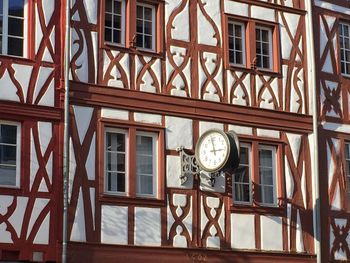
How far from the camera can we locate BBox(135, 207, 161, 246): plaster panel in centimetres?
1566

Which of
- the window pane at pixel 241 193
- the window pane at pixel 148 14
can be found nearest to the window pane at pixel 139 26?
the window pane at pixel 148 14

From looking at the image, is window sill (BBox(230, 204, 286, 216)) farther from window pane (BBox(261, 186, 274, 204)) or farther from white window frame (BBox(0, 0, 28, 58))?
white window frame (BBox(0, 0, 28, 58))

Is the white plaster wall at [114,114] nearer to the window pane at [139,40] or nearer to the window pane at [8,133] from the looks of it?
the window pane at [139,40]

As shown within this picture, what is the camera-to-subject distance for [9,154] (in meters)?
14.9

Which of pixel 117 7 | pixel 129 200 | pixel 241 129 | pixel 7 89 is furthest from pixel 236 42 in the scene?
pixel 7 89

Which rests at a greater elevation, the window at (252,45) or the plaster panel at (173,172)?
the window at (252,45)

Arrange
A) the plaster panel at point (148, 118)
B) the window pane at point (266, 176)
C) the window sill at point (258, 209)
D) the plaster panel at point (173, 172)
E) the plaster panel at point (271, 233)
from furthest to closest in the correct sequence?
the window pane at point (266, 176), the plaster panel at point (271, 233), the window sill at point (258, 209), the plaster panel at point (173, 172), the plaster panel at point (148, 118)

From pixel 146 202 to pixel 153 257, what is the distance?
3.36 ft

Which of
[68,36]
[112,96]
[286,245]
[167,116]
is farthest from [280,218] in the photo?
[68,36]

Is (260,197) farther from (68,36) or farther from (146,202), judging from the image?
(68,36)

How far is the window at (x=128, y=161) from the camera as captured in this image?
1580 cm

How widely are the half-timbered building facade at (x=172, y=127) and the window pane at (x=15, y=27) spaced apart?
0.8 inches

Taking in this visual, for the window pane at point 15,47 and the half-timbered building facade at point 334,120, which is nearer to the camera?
the window pane at point 15,47

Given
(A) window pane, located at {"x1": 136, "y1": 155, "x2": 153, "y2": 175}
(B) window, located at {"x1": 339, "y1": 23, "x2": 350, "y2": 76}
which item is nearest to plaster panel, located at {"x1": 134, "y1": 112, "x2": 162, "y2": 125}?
(A) window pane, located at {"x1": 136, "y1": 155, "x2": 153, "y2": 175}
